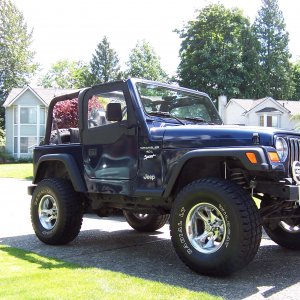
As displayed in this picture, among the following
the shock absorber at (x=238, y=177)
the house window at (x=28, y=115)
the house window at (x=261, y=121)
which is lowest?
the shock absorber at (x=238, y=177)

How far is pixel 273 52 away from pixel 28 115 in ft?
105

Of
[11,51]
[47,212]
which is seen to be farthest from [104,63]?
[47,212]

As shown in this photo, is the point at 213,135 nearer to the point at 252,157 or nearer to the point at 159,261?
the point at 252,157

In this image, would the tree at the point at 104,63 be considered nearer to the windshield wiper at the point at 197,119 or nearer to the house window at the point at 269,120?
the house window at the point at 269,120

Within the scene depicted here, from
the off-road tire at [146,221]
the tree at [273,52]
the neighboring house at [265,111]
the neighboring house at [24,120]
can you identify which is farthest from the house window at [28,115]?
the off-road tire at [146,221]

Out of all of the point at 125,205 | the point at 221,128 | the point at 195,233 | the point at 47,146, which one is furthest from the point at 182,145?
the point at 47,146

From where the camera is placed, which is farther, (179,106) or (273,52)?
(273,52)

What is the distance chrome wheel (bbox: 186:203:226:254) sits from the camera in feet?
16.8

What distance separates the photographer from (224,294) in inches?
176

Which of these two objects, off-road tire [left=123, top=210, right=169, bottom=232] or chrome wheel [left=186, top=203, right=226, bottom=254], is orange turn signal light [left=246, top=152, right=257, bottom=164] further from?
off-road tire [left=123, top=210, right=169, bottom=232]

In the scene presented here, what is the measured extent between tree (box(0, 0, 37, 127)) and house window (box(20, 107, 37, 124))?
14367mm

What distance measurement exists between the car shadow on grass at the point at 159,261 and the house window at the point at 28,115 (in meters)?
43.3

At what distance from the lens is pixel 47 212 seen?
7.15 m

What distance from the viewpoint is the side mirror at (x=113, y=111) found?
19.7ft
